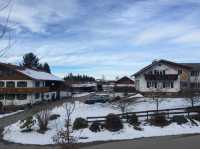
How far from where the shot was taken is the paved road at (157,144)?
21.6 meters

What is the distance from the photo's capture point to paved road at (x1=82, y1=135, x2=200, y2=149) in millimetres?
21578

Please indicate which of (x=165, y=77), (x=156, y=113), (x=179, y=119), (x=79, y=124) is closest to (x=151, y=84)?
(x=165, y=77)

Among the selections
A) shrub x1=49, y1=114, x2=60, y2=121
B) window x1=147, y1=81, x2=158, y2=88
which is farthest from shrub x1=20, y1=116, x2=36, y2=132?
window x1=147, y1=81, x2=158, y2=88

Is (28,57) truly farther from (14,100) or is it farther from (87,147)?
(87,147)

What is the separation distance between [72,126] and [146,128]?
22.3 feet

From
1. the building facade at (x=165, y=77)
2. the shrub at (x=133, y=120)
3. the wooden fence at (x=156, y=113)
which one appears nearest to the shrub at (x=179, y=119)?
the wooden fence at (x=156, y=113)

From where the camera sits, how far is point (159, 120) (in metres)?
31.1

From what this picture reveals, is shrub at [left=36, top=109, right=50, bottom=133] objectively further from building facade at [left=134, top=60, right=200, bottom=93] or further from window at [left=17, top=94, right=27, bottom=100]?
building facade at [left=134, top=60, right=200, bottom=93]

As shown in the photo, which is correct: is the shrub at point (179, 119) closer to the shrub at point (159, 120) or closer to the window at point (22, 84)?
the shrub at point (159, 120)

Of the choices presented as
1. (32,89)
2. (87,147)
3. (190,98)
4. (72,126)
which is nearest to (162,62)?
(190,98)

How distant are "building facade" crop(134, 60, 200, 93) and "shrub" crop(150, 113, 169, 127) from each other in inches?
959

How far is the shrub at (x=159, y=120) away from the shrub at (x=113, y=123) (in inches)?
136

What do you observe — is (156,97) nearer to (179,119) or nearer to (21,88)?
(179,119)

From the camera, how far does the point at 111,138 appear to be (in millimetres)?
27297
